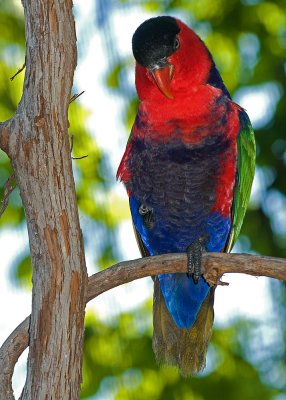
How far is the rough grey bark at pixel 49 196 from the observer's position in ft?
5.82

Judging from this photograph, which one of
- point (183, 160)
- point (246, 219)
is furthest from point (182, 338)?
point (246, 219)

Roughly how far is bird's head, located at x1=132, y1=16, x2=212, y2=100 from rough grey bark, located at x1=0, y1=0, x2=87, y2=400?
2.35ft

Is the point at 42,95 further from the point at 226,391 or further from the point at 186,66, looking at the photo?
the point at 226,391

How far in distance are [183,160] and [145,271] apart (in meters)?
0.72

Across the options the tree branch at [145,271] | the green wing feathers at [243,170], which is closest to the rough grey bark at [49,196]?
Answer: the tree branch at [145,271]

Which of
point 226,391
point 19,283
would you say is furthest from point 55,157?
point 226,391

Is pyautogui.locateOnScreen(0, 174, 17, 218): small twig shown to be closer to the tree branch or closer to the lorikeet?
the tree branch

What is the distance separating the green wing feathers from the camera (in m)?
2.72

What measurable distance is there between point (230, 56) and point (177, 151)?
Result: 196cm

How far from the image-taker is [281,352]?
460 cm

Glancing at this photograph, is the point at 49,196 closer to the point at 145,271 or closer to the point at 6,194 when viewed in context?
the point at 6,194

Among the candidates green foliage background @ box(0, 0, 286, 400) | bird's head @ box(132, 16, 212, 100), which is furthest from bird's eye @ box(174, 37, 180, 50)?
green foliage background @ box(0, 0, 286, 400)

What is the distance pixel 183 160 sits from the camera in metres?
2.64

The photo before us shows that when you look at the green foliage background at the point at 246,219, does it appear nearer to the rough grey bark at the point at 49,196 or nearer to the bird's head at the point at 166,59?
the bird's head at the point at 166,59
